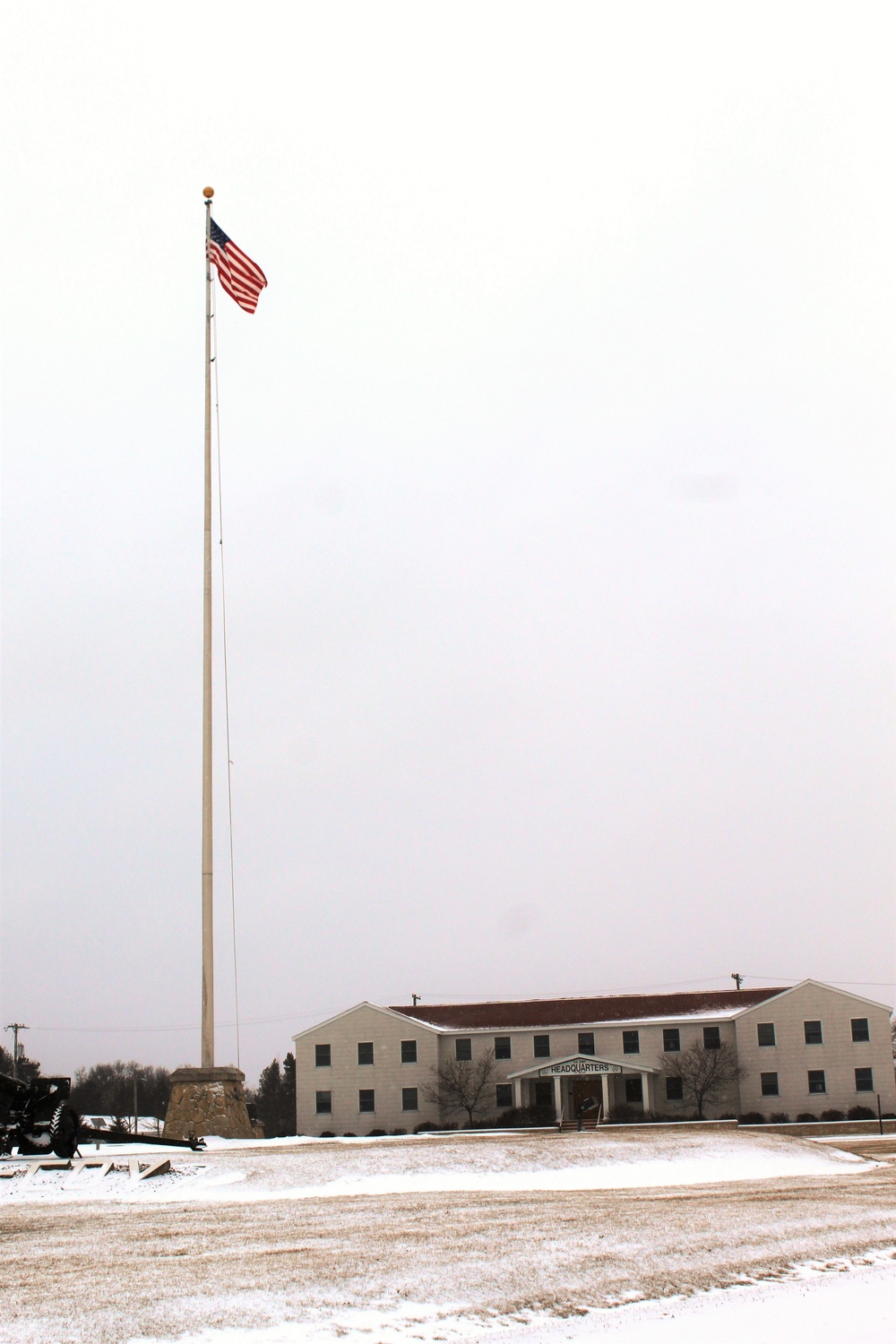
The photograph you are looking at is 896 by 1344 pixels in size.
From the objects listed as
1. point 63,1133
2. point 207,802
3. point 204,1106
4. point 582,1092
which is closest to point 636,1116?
point 582,1092

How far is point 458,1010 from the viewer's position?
62.8 m

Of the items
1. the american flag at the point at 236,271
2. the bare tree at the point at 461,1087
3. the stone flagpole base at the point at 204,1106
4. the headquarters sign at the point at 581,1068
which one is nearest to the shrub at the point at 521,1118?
the bare tree at the point at 461,1087

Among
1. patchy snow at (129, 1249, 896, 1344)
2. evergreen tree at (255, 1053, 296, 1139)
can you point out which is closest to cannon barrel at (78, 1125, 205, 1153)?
patchy snow at (129, 1249, 896, 1344)

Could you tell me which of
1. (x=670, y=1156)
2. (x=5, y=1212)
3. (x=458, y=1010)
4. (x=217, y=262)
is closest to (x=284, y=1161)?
(x=5, y=1212)

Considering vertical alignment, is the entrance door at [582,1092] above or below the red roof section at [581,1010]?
below

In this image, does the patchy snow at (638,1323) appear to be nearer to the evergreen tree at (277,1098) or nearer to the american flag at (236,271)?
the american flag at (236,271)

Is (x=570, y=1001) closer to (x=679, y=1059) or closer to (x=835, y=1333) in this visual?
(x=679, y=1059)

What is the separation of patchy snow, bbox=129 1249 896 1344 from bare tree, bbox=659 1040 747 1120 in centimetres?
4653

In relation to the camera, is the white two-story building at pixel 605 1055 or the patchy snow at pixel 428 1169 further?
the white two-story building at pixel 605 1055

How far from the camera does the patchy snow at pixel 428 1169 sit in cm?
1723

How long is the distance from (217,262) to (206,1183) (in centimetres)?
2099

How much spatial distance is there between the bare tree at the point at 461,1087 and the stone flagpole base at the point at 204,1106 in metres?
33.1

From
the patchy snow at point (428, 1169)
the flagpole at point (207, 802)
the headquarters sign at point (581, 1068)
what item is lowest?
the headquarters sign at point (581, 1068)

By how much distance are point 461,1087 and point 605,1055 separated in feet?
23.5
